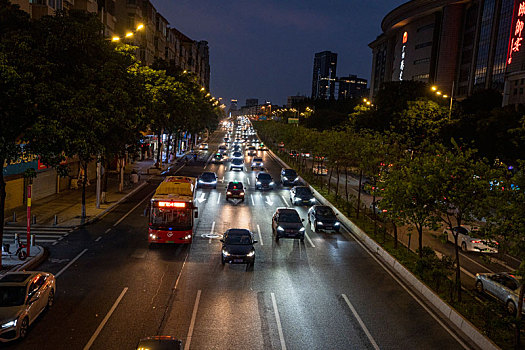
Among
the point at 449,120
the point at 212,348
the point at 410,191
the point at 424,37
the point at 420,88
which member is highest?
the point at 424,37

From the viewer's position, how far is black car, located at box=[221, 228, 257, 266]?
21.4m

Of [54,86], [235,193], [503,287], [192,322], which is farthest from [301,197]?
[192,322]

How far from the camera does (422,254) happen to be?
71.8ft

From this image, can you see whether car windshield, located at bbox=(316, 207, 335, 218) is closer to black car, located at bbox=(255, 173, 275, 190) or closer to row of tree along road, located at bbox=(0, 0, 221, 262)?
row of tree along road, located at bbox=(0, 0, 221, 262)

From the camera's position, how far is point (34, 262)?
2073 cm

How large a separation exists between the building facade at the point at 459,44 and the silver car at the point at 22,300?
63.8m

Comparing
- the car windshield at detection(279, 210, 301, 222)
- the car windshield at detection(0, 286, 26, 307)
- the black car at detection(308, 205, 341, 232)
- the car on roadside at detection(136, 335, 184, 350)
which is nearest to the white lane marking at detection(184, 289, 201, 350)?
the car on roadside at detection(136, 335, 184, 350)

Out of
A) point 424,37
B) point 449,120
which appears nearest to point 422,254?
point 449,120

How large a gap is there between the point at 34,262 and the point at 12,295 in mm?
7358

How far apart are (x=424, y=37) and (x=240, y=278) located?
98.3 metres

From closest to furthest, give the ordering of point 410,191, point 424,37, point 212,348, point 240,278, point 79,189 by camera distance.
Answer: point 212,348 < point 410,191 < point 240,278 < point 79,189 < point 424,37

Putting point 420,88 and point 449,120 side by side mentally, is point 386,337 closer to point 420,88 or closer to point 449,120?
point 449,120

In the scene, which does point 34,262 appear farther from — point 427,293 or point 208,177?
point 208,177

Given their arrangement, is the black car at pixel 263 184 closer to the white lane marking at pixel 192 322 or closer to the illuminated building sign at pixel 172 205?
the illuminated building sign at pixel 172 205
